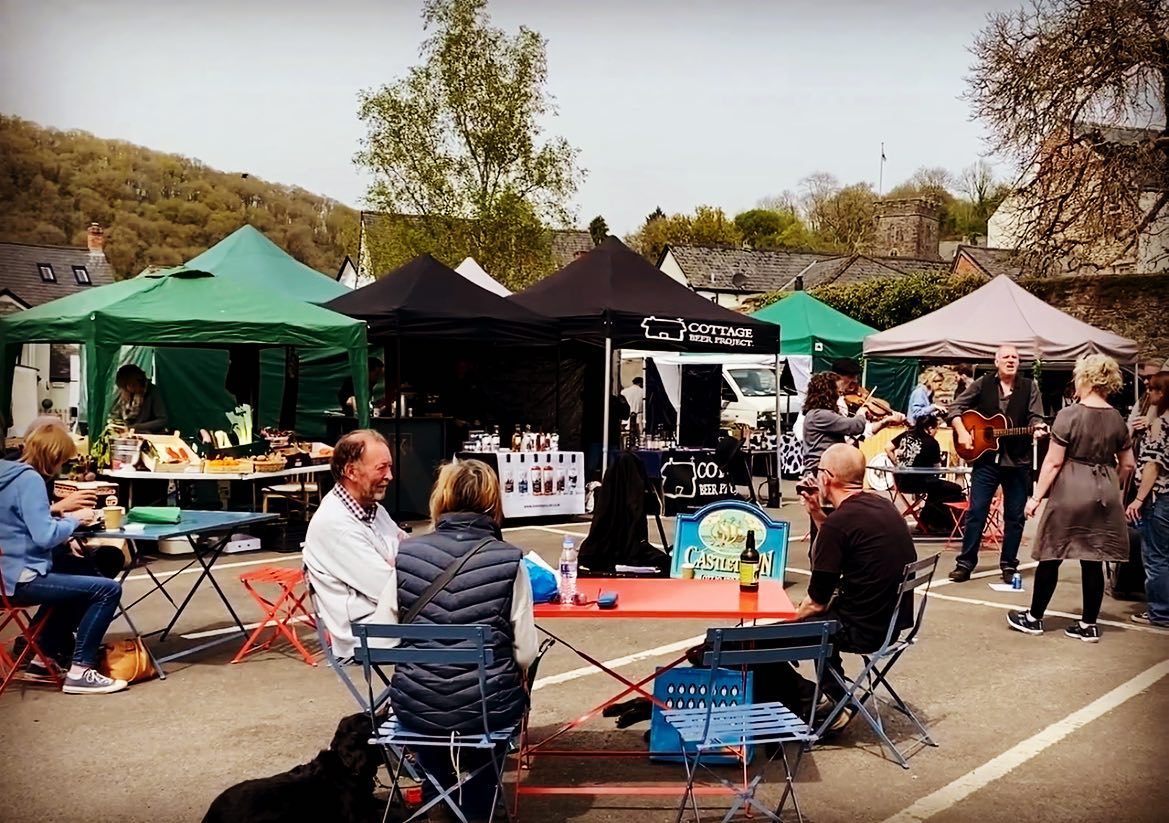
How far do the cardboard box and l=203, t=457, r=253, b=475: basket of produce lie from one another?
15 centimetres

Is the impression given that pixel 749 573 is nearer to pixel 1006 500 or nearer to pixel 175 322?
pixel 1006 500

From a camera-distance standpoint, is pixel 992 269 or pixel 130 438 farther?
pixel 992 269

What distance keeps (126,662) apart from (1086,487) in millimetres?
5345

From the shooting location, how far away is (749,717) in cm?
367

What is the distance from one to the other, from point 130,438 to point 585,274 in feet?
16.5

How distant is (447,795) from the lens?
339 cm

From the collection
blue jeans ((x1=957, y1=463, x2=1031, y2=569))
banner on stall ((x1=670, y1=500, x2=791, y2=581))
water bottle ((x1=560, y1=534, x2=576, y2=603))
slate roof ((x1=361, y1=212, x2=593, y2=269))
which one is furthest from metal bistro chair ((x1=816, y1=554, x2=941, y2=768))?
slate roof ((x1=361, y1=212, x2=593, y2=269))

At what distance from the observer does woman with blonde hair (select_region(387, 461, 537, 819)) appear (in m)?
3.36

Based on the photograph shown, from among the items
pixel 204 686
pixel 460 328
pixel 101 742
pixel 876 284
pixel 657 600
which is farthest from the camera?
pixel 876 284

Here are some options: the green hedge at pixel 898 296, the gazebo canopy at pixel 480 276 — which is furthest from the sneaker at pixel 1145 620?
the green hedge at pixel 898 296

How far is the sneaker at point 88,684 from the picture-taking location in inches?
200

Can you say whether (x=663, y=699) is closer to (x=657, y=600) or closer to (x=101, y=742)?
(x=657, y=600)

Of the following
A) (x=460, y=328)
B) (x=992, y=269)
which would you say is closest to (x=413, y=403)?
(x=460, y=328)

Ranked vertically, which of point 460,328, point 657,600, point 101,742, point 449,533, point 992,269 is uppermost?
point 992,269
